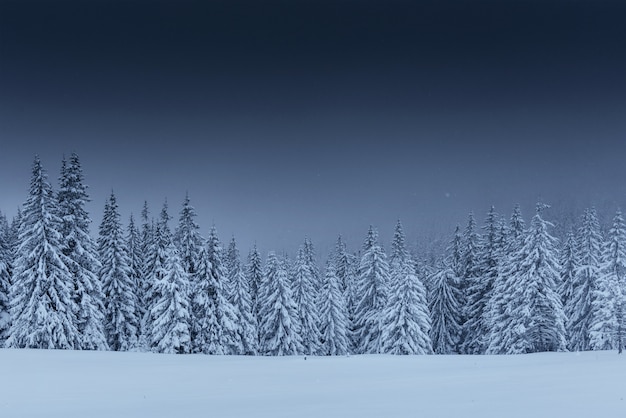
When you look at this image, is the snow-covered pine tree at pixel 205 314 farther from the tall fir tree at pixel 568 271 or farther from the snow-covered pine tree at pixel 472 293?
the tall fir tree at pixel 568 271

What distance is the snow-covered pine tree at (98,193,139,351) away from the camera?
36656 millimetres

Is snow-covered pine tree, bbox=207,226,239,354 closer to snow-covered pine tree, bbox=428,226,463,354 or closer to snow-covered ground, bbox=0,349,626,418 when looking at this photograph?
Result: snow-covered ground, bbox=0,349,626,418

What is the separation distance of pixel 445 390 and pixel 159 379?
11.3m

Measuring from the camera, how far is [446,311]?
45.4 m

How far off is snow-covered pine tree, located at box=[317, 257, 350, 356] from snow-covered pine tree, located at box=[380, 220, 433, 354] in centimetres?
725

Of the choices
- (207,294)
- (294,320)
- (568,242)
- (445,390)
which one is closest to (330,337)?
(294,320)

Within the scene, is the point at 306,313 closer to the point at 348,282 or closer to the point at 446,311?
the point at 348,282

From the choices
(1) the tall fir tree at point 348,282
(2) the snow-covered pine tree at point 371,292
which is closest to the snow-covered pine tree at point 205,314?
(2) the snow-covered pine tree at point 371,292

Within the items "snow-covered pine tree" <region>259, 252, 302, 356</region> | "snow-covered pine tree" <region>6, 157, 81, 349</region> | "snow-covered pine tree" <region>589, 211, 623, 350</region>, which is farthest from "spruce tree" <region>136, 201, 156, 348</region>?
"snow-covered pine tree" <region>589, 211, 623, 350</region>

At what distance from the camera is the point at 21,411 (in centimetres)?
1173

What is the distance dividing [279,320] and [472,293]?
2060 cm

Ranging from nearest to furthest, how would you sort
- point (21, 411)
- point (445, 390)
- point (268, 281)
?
point (21, 411)
point (445, 390)
point (268, 281)

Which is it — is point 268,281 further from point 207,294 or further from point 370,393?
point 370,393

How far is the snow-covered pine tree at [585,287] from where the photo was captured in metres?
40.8
